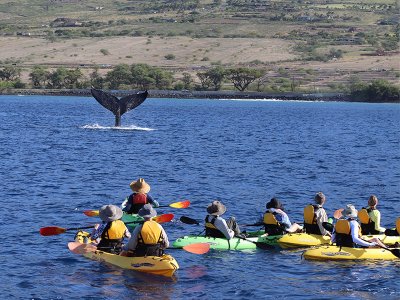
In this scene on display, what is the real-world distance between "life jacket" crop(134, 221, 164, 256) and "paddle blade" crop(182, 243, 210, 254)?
1.78 metres

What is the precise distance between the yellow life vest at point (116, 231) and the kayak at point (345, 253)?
5561mm

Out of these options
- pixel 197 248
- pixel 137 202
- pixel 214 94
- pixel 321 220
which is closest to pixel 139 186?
pixel 137 202

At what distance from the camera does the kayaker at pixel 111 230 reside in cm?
2747

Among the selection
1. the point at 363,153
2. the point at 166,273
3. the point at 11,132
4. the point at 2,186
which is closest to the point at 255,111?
the point at 11,132

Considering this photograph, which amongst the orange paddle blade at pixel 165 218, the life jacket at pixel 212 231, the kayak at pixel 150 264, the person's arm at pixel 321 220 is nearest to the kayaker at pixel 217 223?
the life jacket at pixel 212 231

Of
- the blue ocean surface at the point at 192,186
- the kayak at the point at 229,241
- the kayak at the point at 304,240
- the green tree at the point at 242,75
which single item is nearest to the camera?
the blue ocean surface at the point at 192,186

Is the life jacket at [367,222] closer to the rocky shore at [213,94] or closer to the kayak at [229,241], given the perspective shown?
the kayak at [229,241]

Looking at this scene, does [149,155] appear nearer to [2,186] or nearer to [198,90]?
[2,186]

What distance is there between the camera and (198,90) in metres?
194

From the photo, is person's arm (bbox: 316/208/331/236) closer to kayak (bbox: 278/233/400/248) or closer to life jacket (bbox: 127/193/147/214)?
kayak (bbox: 278/233/400/248)

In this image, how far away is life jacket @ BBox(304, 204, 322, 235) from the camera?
3080 centimetres

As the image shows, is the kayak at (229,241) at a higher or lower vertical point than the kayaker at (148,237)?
lower

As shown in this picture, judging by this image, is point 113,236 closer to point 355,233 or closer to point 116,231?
point 116,231

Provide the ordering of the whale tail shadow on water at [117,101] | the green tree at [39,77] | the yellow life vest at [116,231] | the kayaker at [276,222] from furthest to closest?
the green tree at [39,77]
the whale tail shadow on water at [117,101]
the kayaker at [276,222]
the yellow life vest at [116,231]
